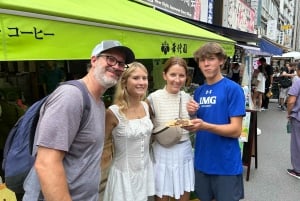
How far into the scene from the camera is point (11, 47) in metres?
1.90

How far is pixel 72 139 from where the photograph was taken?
159cm

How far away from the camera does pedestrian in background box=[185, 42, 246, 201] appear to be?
267 centimetres

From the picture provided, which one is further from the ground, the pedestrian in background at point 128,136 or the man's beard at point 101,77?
the man's beard at point 101,77

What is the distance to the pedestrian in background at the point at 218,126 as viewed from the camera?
8.77 ft

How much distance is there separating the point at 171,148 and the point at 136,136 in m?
Answer: 0.55

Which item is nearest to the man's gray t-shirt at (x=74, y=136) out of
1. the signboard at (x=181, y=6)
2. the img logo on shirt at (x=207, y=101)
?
the img logo on shirt at (x=207, y=101)

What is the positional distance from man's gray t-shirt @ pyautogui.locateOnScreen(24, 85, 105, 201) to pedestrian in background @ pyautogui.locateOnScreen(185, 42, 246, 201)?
3.37 feet

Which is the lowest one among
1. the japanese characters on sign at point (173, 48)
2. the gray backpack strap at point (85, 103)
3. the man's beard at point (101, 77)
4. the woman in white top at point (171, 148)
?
the woman in white top at point (171, 148)

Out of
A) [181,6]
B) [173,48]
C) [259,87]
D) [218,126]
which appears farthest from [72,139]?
[259,87]

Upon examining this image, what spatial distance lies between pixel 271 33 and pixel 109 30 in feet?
90.1

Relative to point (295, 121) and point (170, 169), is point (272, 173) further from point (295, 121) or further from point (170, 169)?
point (170, 169)

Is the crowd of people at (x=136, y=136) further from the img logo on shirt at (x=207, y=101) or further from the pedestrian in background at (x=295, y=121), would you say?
the pedestrian in background at (x=295, y=121)

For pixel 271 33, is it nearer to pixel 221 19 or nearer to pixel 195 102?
pixel 221 19

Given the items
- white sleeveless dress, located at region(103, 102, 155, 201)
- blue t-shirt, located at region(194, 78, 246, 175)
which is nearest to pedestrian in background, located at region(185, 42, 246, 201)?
blue t-shirt, located at region(194, 78, 246, 175)
